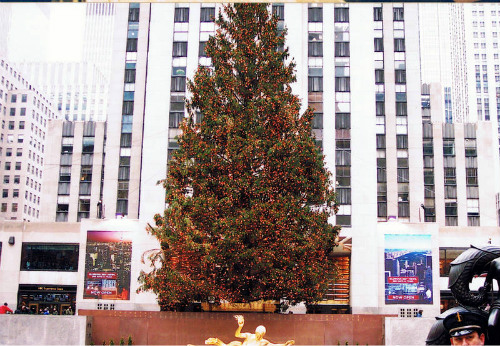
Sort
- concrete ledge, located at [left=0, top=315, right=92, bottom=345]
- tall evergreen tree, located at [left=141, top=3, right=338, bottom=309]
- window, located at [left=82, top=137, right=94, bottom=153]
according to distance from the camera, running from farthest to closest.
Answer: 1. window, located at [left=82, top=137, right=94, bottom=153]
2. tall evergreen tree, located at [left=141, top=3, right=338, bottom=309]
3. concrete ledge, located at [left=0, top=315, right=92, bottom=345]

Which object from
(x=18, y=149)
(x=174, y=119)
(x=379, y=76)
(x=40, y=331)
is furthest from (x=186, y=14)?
(x=18, y=149)

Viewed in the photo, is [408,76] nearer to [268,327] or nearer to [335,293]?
Answer: [335,293]

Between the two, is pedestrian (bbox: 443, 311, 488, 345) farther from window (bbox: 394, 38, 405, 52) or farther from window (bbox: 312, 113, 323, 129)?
window (bbox: 394, 38, 405, 52)

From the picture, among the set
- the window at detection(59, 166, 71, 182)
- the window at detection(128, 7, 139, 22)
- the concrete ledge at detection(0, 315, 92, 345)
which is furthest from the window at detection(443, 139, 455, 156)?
the concrete ledge at detection(0, 315, 92, 345)

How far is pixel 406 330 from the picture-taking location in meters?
32.6

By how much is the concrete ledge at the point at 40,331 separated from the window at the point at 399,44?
6114 cm

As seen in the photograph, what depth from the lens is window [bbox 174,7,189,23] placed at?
58469 millimetres

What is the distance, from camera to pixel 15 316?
31547 mm

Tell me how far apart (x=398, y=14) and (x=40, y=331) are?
213ft

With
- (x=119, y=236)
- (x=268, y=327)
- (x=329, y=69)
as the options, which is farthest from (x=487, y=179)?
(x=268, y=327)

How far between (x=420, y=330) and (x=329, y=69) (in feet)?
103

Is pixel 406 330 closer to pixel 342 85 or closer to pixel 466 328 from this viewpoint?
pixel 466 328

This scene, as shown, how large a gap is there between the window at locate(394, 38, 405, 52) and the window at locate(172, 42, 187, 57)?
111ft

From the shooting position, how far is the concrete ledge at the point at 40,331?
102 ft
